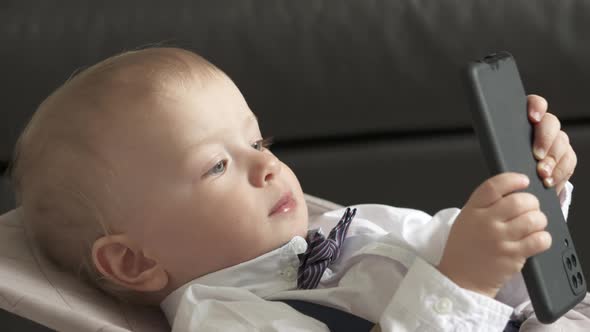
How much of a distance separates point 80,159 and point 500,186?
0.38m

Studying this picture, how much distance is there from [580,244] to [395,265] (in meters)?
0.60

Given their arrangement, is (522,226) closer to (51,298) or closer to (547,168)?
(547,168)

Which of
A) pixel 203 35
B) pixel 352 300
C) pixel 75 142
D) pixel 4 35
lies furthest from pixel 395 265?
pixel 4 35

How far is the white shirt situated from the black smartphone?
35 millimetres

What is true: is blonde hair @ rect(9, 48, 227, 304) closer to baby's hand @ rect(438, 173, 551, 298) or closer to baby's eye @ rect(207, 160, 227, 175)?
baby's eye @ rect(207, 160, 227, 175)

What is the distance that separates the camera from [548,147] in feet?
2.62

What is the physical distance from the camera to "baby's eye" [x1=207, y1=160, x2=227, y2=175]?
0.87 meters

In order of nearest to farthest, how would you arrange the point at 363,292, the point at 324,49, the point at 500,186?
the point at 500,186, the point at 363,292, the point at 324,49

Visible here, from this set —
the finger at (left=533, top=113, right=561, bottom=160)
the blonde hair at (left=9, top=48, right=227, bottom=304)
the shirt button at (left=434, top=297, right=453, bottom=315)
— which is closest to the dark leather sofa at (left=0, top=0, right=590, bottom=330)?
the blonde hair at (left=9, top=48, right=227, bottom=304)

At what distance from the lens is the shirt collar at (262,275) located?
0.88 meters

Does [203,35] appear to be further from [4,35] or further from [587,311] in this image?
[587,311]

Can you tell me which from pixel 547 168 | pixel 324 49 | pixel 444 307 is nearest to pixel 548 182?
pixel 547 168

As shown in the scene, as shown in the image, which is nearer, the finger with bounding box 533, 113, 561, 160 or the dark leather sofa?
the finger with bounding box 533, 113, 561, 160

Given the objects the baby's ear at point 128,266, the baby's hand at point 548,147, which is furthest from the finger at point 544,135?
the baby's ear at point 128,266
